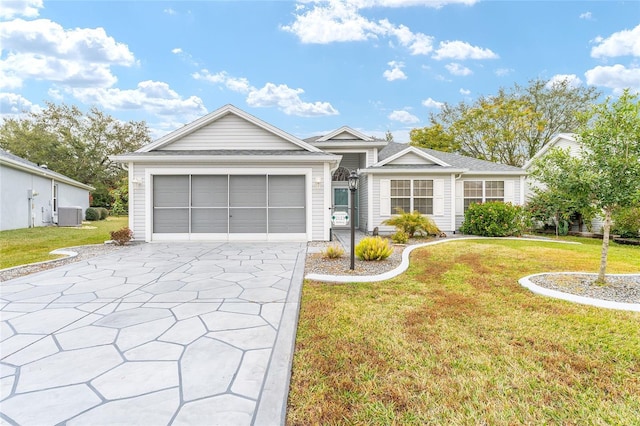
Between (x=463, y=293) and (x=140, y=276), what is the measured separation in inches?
227

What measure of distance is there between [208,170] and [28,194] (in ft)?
40.5

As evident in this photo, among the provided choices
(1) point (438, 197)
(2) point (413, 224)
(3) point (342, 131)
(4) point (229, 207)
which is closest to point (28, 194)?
(4) point (229, 207)

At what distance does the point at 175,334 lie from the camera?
3.07 m

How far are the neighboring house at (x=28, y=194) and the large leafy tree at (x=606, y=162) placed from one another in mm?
20045

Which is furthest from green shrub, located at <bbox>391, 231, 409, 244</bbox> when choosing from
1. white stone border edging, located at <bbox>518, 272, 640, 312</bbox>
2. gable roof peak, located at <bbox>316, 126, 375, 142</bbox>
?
gable roof peak, located at <bbox>316, 126, 375, 142</bbox>

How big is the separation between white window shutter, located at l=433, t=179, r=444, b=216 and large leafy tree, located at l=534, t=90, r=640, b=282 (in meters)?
7.53

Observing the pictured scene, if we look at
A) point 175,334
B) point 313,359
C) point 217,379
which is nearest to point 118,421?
point 217,379

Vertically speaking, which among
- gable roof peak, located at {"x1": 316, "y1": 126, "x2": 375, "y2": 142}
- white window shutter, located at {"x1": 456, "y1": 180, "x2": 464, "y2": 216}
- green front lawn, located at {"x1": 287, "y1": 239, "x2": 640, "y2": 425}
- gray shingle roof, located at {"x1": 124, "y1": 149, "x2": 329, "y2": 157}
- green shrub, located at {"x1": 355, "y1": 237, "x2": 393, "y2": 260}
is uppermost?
gable roof peak, located at {"x1": 316, "y1": 126, "x2": 375, "y2": 142}

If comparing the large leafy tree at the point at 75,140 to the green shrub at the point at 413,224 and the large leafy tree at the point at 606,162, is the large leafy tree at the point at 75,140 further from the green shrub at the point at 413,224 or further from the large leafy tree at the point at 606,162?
the large leafy tree at the point at 606,162

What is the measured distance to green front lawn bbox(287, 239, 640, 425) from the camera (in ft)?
6.41

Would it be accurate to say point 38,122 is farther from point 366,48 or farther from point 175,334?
point 175,334

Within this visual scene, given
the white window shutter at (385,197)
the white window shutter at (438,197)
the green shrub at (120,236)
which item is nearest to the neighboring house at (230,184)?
the green shrub at (120,236)

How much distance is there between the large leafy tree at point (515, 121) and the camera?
2166 cm

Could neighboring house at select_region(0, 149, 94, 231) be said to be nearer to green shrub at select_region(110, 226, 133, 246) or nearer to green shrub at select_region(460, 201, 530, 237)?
green shrub at select_region(110, 226, 133, 246)
